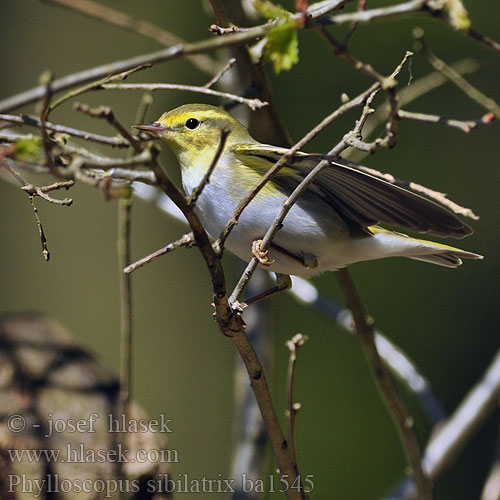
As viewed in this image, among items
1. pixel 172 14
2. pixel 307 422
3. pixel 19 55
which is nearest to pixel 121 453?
pixel 307 422

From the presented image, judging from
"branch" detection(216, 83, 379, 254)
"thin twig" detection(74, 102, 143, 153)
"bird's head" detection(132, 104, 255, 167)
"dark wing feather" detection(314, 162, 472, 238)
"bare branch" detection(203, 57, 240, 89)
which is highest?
"bird's head" detection(132, 104, 255, 167)

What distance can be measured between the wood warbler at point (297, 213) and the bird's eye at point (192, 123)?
0.03 metres

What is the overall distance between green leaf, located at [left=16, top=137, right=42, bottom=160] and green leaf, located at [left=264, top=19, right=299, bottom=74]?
384 millimetres

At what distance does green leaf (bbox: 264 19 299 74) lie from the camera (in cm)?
109

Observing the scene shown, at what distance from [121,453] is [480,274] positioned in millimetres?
3746

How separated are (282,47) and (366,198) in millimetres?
1062

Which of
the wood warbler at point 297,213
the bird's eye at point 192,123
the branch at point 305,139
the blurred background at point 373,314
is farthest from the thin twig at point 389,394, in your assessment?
the blurred background at point 373,314

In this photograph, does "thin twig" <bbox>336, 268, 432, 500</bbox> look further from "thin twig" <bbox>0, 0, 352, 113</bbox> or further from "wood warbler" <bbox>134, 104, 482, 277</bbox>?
"thin twig" <bbox>0, 0, 352, 113</bbox>

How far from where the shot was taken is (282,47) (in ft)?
3.61

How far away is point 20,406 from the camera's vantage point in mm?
2170

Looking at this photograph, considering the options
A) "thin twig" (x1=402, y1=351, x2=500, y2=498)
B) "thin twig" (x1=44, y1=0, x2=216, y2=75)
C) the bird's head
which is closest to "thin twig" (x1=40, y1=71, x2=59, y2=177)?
"thin twig" (x1=44, y1=0, x2=216, y2=75)

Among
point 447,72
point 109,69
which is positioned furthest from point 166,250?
point 447,72

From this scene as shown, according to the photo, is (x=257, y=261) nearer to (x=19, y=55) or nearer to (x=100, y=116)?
(x=100, y=116)

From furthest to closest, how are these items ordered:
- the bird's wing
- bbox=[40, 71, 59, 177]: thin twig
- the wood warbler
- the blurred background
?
the blurred background < the wood warbler < the bird's wing < bbox=[40, 71, 59, 177]: thin twig
